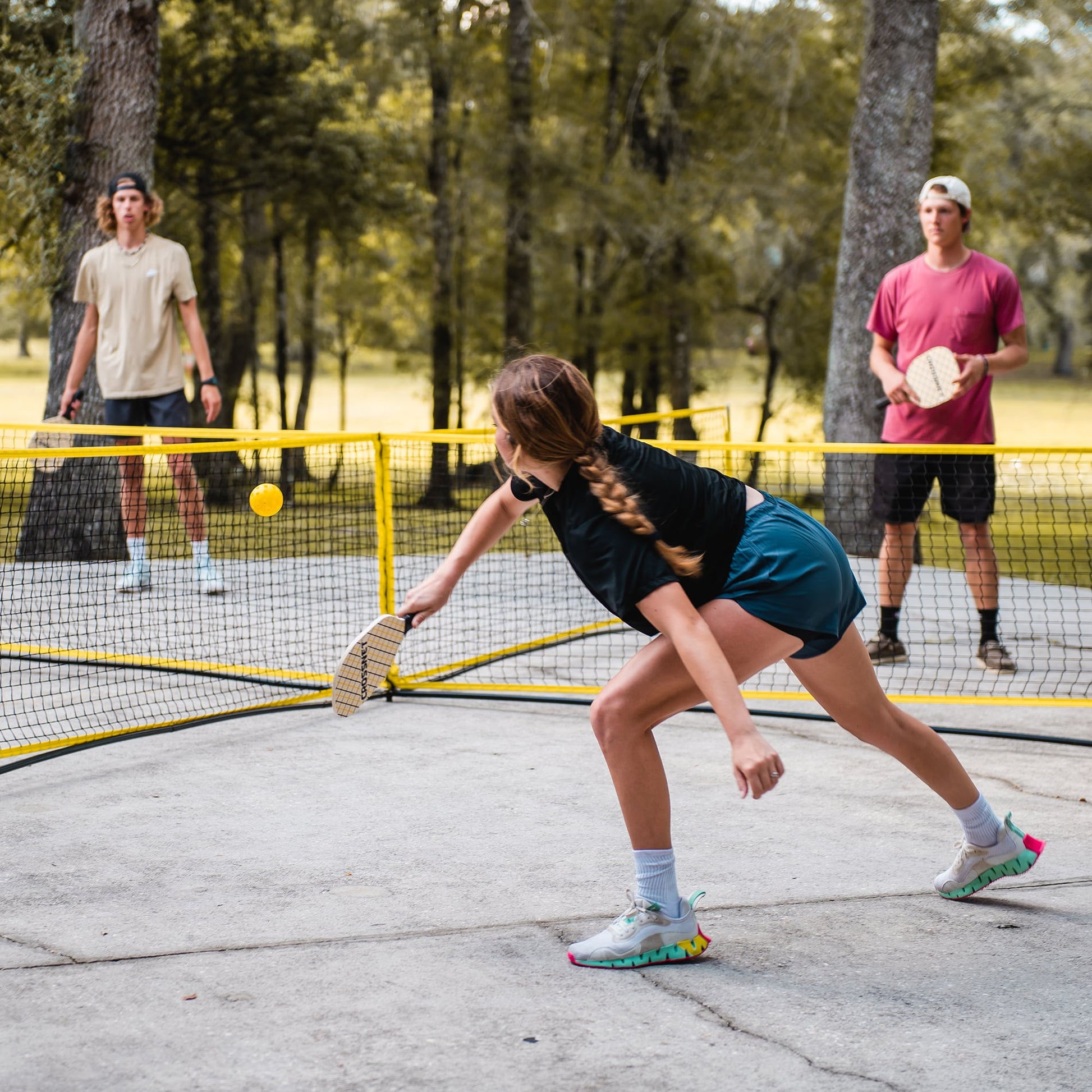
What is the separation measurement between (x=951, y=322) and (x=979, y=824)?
3.55 metres

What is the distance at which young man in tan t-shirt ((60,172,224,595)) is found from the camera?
7.79 m

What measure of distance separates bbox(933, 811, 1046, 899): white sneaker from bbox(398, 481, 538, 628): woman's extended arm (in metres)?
1.50

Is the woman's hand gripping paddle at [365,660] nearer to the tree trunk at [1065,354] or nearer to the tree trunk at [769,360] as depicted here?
the tree trunk at [769,360]

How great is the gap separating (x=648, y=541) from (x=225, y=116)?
17106 millimetres

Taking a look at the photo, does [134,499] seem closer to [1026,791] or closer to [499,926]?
[499,926]

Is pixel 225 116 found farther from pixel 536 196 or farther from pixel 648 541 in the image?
pixel 648 541

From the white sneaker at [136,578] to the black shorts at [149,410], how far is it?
96 cm

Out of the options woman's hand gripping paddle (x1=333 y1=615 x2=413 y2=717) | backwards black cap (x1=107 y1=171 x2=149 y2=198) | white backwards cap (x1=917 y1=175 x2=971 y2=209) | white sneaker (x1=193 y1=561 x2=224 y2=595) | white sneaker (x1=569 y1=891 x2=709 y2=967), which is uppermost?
backwards black cap (x1=107 y1=171 x2=149 y2=198)

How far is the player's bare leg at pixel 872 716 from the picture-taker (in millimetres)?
3188

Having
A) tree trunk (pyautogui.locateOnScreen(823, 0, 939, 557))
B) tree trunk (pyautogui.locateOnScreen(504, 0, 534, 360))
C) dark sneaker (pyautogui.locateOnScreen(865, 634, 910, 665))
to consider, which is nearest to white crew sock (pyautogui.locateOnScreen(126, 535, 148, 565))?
dark sneaker (pyautogui.locateOnScreen(865, 634, 910, 665))

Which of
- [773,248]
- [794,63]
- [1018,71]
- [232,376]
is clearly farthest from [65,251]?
[773,248]

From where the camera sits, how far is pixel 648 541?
283 centimetres

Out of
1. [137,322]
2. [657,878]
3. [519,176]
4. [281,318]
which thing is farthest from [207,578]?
[281,318]

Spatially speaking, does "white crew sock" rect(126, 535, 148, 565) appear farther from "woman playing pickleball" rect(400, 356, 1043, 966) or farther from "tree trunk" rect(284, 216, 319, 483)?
"tree trunk" rect(284, 216, 319, 483)
